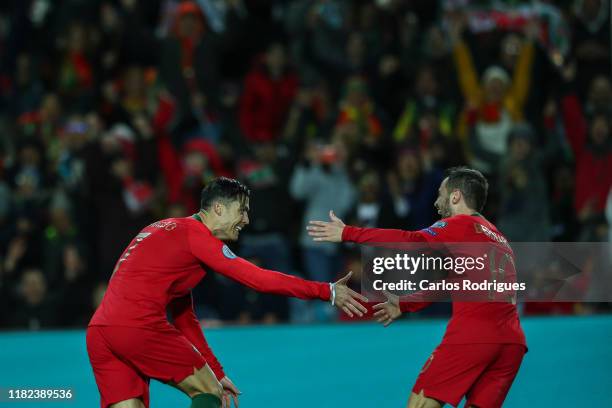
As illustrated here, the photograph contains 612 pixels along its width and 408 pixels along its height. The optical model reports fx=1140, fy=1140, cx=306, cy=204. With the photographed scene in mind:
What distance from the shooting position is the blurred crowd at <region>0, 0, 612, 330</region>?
1185cm

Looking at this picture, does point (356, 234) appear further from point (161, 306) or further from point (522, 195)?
point (522, 195)

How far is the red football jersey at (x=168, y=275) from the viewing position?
5.92m

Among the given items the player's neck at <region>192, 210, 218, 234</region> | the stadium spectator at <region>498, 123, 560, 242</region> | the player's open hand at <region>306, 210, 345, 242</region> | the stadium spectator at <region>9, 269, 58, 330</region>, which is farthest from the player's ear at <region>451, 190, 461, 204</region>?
the stadium spectator at <region>9, 269, 58, 330</region>

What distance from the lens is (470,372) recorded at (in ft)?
19.5

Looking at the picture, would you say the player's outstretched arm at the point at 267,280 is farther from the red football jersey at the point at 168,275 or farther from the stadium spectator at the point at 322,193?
the stadium spectator at the point at 322,193

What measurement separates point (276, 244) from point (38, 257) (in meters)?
2.58

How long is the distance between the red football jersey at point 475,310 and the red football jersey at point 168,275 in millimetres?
680

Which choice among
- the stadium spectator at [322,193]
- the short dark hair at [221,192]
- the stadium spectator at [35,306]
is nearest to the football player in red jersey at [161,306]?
the short dark hair at [221,192]

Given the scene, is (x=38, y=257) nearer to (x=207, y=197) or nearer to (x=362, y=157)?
(x=362, y=157)

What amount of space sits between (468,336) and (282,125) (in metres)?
7.31

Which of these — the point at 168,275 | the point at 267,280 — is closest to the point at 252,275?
the point at 267,280

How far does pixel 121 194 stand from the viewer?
11977 mm

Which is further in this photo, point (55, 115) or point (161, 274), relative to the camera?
point (55, 115)

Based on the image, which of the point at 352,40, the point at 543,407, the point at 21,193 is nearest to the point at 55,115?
the point at 21,193
